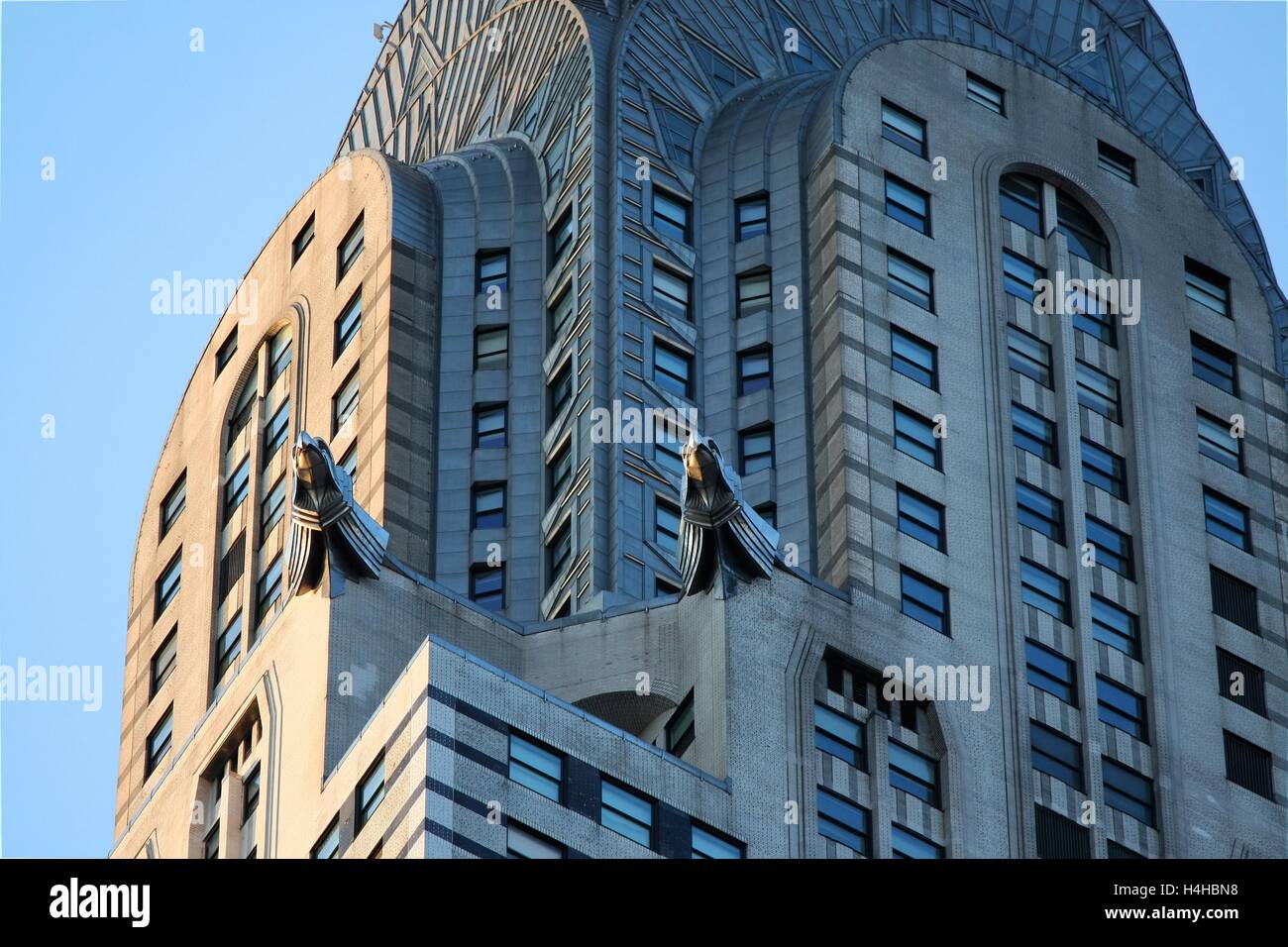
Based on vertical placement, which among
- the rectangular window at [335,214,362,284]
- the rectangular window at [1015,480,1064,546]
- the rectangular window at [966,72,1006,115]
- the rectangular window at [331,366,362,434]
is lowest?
the rectangular window at [1015,480,1064,546]

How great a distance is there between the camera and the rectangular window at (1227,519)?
108m

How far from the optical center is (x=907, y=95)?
110 meters

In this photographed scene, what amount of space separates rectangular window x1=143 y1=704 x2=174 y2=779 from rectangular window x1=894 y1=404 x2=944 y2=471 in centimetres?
2755

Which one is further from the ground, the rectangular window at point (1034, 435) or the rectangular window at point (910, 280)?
the rectangular window at point (910, 280)

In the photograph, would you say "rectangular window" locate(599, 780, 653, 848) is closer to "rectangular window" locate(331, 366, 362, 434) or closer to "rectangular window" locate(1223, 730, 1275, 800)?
"rectangular window" locate(1223, 730, 1275, 800)

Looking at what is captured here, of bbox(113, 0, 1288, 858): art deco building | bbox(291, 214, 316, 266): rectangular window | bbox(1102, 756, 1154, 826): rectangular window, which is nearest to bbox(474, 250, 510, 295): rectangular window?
bbox(113, 0, 1288, 858): art deco building

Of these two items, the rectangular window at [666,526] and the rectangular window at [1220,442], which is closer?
the rectangular window at [666,526]

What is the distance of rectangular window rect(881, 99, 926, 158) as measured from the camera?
109 meters

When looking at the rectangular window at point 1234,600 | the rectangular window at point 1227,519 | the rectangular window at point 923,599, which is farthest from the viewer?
the rectangular window at point 1227,519

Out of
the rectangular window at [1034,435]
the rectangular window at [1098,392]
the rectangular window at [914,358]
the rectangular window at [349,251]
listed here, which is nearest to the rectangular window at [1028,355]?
the rectangular window at [1098,392]

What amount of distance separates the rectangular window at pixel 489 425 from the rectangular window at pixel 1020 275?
1580cm

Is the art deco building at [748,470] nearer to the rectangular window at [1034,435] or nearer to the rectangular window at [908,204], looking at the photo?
the rectangular window at [1034,435]

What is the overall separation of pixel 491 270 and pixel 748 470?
43.2 feet

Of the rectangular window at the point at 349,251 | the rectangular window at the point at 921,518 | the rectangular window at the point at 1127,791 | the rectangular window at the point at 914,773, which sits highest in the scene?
the rectangular window at the point at 349,251
